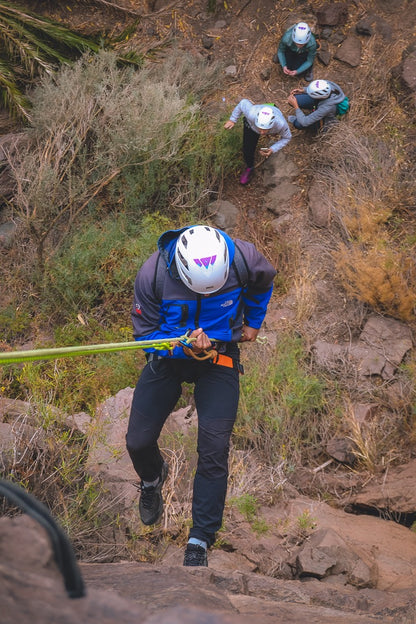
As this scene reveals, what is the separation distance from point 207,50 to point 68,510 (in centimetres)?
847

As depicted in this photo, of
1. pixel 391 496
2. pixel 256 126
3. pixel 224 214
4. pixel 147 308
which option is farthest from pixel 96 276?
pixel 391 496

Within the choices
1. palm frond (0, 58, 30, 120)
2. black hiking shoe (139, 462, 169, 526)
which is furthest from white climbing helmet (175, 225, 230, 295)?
palm frond (0, 58, 30, 120)

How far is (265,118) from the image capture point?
25.8 ft

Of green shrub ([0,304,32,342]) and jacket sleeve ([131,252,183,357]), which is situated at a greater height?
jacket sleeve ([131,252,183,357])

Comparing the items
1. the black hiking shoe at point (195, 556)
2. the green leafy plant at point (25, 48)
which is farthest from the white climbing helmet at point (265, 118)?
the black hiking shoe at point (195, 556)

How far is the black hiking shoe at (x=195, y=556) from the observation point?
3.70 meters

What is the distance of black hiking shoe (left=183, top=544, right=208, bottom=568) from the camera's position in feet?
12.1

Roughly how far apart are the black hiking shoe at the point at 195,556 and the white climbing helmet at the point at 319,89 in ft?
21.6

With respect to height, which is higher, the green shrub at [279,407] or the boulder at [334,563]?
the boulder at [334,563]

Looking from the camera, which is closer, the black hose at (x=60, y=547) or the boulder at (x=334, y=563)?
the black hose at (x=60, y=547)

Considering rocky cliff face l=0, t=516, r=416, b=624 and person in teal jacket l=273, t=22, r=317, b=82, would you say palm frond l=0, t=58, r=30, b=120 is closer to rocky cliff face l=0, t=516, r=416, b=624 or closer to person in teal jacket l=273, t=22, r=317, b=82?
person in teal jacket l=273, t=22, r=317, b=82

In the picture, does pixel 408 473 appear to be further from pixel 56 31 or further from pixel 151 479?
pixel 56 31

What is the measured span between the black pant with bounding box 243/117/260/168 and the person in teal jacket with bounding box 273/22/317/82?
158 cm

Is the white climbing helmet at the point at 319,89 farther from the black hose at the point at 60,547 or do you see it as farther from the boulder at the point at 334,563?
the black hose at the point at 60,547
